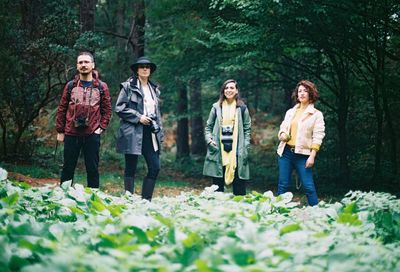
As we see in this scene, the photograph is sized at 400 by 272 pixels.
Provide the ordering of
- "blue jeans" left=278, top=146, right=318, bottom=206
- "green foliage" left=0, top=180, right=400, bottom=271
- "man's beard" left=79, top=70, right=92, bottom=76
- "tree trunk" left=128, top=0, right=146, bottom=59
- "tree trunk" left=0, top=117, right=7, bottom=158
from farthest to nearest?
"tree trunk" left=128, top=0, right=146, bottom=59 → "tree trunk" left=0, top=117, right=7, bottom=158 → "blue jeans" left=278, top=146, right=318, bottom=206 → "man's beard" left=79, top=70, right=92, bottom=76 → "green foliage" left=0, top=180, right=400, bottom=271

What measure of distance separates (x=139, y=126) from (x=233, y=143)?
1463 millimetres

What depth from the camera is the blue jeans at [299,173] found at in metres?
6.70

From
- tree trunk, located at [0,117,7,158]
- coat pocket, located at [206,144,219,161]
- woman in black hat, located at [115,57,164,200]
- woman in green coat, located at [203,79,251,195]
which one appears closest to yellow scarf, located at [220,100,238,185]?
woman in green coat, located at [203,79,251,195]

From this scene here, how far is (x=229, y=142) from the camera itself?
23.9 feet

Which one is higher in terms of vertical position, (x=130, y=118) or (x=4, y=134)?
(x=130, y=118)

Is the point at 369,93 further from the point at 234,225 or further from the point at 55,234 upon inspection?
the point at 55,234

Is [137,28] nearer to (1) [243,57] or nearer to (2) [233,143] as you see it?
(1) [243,57]

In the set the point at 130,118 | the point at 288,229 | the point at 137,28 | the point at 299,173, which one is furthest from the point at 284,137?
the point at 137,28

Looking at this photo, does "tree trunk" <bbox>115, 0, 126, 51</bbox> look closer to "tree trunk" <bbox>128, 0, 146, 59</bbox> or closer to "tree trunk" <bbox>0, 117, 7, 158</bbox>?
"tree trunk" <bbox>128, 0, 146, 59</bbox>

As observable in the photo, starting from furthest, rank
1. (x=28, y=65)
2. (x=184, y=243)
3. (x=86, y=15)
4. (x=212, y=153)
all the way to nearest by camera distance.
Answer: (x=86, y=15), (x=28, y=65), (x=212, y=153), (x=184, y=243)

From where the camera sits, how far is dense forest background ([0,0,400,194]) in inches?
403

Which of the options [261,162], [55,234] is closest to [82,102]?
[55,234]

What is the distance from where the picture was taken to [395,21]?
33.1ft

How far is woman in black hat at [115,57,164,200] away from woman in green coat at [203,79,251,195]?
837 millimetres
